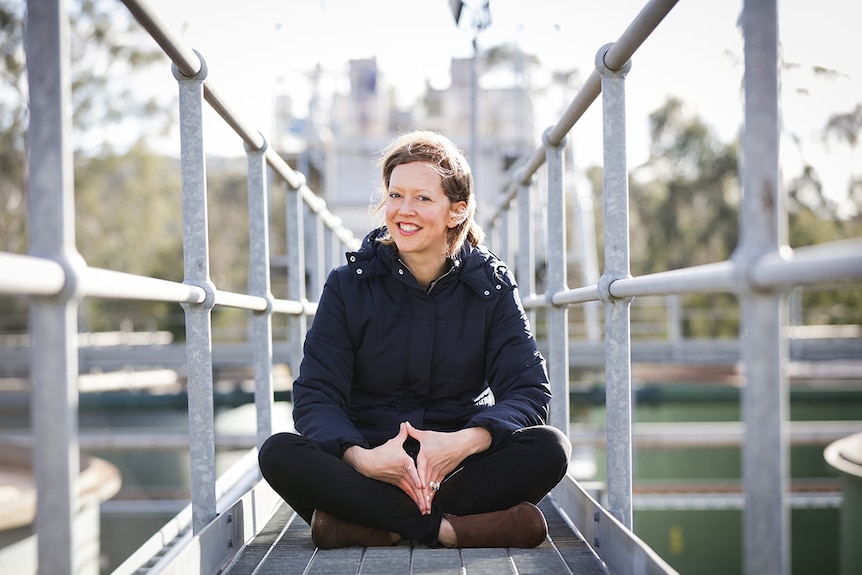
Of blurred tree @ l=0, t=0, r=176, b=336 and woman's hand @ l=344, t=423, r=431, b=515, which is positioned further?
blurred tree @ l=0, t=0, r=176, b=336

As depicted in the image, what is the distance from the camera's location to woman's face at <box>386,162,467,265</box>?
1.99 m

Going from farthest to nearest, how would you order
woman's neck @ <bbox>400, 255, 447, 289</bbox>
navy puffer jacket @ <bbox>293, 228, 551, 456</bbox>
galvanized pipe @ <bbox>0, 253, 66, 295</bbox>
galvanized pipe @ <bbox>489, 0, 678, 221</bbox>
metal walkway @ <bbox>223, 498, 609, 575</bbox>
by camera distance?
woman's neck @ <bbox>400, 255, 447, 289</bbox>
navy puffer jacket @ <bbox>293, 228, 551, 456</bbox>
metal walkway @ <bbox>223, 498, 609, 575</bbox>
galvanized pipe @ <bbox>489, 0, 678, 221</bbox>
galvanized pipe @ <bbox>0, 253, 66, 295</bbox>

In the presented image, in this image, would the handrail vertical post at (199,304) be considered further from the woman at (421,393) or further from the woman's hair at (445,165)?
the woman's hair at (445,165)

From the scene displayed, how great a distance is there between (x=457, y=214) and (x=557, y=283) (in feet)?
1.33

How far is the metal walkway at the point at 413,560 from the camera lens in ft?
5.15

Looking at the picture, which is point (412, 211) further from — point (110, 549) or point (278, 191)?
point (278, 191)

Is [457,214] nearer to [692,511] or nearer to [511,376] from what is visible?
[511,376]

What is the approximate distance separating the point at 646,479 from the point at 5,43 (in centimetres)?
1499

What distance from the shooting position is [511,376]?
191cm

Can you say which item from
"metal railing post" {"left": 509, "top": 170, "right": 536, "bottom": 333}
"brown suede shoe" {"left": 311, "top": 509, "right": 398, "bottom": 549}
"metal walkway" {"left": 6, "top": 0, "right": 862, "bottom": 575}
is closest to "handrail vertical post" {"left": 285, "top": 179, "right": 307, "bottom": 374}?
"metal walkway" {"left": 6, "top": 0, "right": 862, "bottom": 575}

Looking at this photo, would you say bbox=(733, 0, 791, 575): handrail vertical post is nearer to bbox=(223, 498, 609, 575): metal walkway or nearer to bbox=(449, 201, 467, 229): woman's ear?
bbox=(223, 498, 609, 575): metal walkway

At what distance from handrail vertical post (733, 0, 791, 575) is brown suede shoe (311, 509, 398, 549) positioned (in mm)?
943

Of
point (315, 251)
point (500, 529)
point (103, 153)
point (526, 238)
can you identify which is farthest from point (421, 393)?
point (103, 153)

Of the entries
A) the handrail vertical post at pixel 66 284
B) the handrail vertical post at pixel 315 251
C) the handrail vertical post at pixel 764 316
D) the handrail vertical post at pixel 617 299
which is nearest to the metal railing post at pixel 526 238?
the handrail vertical post at pixel 315 251
